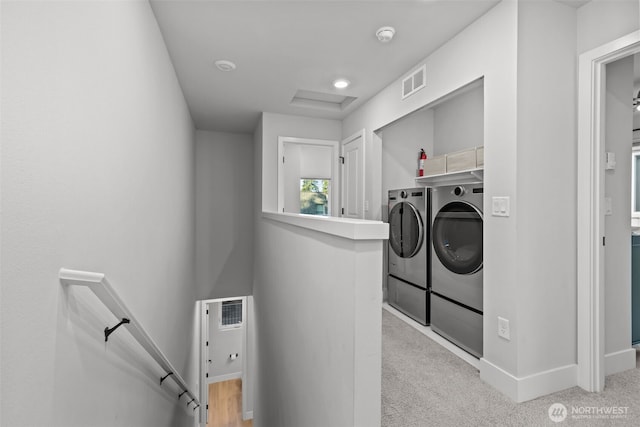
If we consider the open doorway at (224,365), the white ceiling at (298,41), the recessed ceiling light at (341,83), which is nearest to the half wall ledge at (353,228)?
the white ceiling at (298,41)

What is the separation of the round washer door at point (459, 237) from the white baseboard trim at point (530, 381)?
731mm

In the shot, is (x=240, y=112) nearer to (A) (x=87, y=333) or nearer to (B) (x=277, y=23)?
(B) (x=277, y=23)

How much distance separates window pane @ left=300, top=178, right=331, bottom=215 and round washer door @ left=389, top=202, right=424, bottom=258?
304 centimetres

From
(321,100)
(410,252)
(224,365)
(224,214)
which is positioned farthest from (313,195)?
(224,365)

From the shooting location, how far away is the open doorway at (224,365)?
6.30 m

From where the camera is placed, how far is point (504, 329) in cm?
190

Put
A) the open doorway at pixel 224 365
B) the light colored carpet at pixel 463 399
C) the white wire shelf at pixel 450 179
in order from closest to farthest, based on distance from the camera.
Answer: the light colored carpet at pixel 463 399 < the white wire shelf at pixel 450 179 < the open doorway at pixel 224 365

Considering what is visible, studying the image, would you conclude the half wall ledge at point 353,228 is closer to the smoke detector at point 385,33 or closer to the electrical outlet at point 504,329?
the electrical outlet at point 504,329

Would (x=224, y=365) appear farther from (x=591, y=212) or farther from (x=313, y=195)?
(x=591, y=212)

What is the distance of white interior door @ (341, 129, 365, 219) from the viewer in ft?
12.7

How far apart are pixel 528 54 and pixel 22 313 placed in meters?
2.59

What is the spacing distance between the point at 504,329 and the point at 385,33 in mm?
2217

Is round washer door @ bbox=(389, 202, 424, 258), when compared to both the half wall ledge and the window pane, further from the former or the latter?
the window pane

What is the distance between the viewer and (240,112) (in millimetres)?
4211
